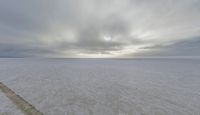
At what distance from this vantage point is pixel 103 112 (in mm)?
5156

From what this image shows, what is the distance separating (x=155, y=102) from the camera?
6.38m

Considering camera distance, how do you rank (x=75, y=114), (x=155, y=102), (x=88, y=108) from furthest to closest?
(x=155, y=102) → (x=88, y=108) → (x=75, y=114)

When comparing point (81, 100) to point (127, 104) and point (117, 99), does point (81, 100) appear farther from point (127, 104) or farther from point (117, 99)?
point (127, 104)

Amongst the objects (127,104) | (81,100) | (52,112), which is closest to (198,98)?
(127,104)

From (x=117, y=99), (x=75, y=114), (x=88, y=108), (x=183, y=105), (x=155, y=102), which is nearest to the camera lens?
(x=75, y=114)

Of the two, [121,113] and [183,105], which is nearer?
[121,113]

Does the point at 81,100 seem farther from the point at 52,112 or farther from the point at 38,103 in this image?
the point at 38,103

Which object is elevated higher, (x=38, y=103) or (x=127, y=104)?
(x=38, y=103)

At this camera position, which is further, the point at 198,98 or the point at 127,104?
the point at 198,98

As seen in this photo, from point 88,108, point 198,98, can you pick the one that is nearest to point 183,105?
point 198,98

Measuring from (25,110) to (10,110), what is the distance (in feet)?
2.58

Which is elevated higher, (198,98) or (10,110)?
(10,110)

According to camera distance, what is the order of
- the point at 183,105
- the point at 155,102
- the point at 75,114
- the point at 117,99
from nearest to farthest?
the point at 75,114 < the point at 183,105 < the point at 155,102 < the point at 117,99

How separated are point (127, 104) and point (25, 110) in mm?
6070
